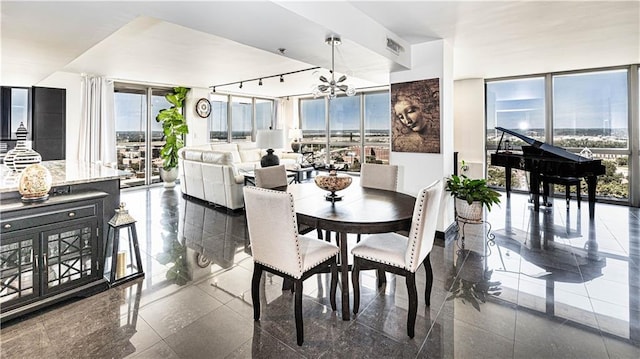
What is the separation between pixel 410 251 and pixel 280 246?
85 cm

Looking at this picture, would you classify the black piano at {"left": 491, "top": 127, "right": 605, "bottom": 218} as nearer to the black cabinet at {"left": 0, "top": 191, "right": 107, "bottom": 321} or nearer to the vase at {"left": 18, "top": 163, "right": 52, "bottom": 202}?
the black cabinet at {"left": 0, "top": 191, "right": 107, "bottom": 321}

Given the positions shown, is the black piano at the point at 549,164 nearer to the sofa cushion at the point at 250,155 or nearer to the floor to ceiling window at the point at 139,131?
the sofa cushion at the point at 250,155

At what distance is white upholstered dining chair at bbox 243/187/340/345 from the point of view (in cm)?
195

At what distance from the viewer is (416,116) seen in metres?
4.03

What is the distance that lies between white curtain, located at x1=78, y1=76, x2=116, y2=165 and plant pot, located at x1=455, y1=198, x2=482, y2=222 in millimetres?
6270

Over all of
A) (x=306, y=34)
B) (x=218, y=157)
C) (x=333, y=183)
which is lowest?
(x=333, y=183)

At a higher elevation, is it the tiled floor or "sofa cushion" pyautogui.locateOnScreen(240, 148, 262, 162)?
"sofa cushion" pyautogui.locateOnScreen(240, 148, 262, 162)

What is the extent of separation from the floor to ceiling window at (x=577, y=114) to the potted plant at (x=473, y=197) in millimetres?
3235

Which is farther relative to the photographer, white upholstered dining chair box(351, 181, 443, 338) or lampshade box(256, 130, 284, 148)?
lampshade box(256, 130, 284, 148)

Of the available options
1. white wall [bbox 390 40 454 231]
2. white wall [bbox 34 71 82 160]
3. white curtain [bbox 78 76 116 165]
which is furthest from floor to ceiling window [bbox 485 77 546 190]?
white wall [bbox 34 71 82 160]

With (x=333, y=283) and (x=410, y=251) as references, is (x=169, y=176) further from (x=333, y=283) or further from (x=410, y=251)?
(x=410, y=251)

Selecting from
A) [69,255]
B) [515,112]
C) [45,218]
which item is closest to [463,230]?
[69,255]

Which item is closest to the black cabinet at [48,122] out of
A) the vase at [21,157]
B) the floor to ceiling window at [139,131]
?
the floor to ceiling window at [139,131]

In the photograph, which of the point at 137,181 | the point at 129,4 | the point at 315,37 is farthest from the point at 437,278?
the point at 137,181
